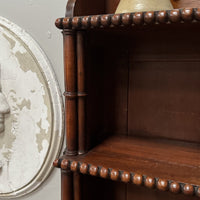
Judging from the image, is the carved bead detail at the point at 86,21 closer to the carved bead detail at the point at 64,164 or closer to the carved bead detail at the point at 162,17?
the carved bead detail at the point at 162,17

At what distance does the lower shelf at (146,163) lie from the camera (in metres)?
A: 0.43

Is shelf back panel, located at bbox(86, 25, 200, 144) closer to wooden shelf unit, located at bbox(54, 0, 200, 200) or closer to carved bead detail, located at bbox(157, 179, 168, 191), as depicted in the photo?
wooden shelf unit, located at bbox(54, 0, 200, 200)

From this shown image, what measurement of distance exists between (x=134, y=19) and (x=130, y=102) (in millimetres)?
288

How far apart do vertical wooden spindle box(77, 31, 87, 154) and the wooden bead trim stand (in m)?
0.04

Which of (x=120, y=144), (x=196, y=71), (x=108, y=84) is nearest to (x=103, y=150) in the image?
(x=120, y=144)

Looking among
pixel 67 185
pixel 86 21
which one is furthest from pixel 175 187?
pixel 86 21

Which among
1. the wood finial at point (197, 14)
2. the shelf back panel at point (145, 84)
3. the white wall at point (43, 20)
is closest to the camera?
the wood finial at point (197, 14)

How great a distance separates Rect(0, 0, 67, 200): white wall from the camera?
28.9 inches

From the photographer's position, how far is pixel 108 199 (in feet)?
2.35

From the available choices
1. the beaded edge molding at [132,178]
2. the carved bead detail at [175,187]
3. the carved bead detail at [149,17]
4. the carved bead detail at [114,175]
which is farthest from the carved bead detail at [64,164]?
the carved bead detail at [149,17]

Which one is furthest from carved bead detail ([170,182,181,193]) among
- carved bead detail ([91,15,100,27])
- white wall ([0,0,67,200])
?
white wall ([0,0,67,200])

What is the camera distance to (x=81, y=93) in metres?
0.53

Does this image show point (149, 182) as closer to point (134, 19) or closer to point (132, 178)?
point (132, 178)

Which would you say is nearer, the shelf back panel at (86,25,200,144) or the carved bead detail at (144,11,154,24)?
the carved bead detail at (144,11,154,24)
